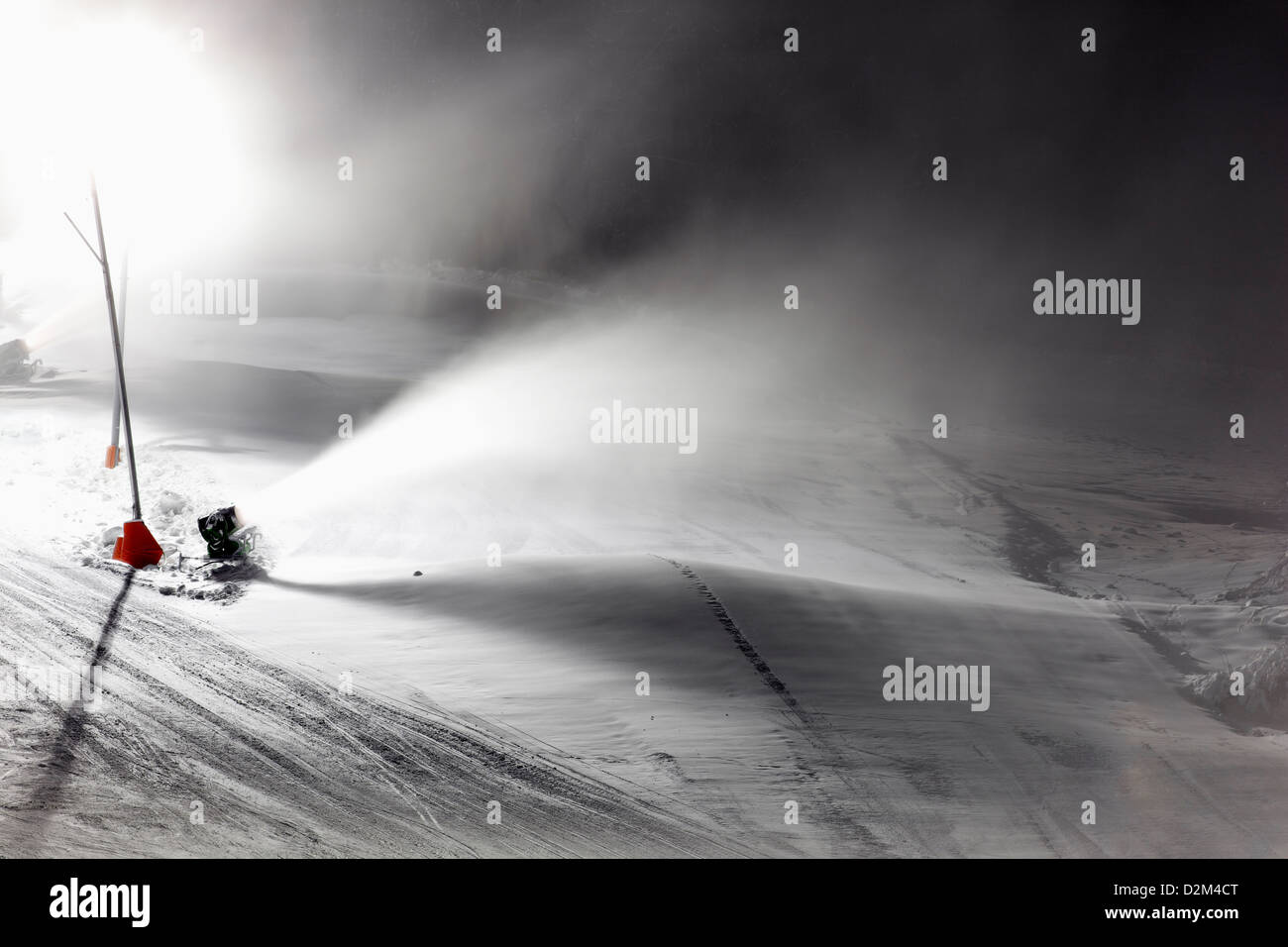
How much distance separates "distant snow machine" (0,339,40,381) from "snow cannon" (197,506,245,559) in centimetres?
1398

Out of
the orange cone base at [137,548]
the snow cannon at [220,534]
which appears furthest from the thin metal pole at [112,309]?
the snow cannon at [220,534]

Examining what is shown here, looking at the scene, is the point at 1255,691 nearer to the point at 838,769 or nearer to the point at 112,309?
the point at 838,769

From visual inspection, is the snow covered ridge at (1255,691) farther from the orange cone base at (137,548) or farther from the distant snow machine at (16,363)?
the distant snow machine at (16,363)

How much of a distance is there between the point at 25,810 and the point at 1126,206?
1573 inches

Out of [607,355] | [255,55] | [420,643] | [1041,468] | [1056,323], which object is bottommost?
[420,643]

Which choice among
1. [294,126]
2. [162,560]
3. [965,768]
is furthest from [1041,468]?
[294,126]

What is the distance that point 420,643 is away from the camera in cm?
830

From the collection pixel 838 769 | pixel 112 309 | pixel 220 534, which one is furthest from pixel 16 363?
pixel 838 769

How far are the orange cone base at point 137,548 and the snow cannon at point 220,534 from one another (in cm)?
50

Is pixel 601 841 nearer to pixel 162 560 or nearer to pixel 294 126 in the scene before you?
pixel 162 560

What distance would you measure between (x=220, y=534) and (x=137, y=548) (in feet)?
2.66

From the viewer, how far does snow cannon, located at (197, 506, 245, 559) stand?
10.2 meters

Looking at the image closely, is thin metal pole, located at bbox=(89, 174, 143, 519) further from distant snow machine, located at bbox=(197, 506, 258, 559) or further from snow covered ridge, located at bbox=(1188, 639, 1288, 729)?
snow covered ridge, located at bbox=(1188, 639, 1288, 729)

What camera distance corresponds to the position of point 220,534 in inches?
402
